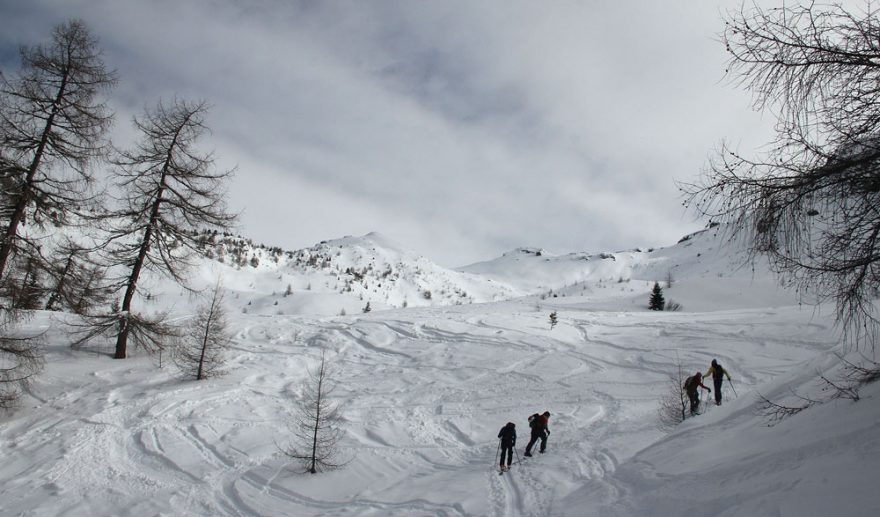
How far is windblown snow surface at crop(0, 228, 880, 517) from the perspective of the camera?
5.29 m

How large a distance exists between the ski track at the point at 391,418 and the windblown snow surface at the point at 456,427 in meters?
0.06

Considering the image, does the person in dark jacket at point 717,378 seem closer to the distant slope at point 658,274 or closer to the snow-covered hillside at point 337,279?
the distant slope at point 658,274

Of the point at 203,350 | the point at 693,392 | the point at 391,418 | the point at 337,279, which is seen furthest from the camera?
the point at 337,279

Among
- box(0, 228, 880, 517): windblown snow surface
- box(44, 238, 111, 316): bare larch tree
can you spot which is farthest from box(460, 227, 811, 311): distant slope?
box(44, 238, 111, 316): bare larch tree

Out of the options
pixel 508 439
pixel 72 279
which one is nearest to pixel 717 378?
pixel 508 439

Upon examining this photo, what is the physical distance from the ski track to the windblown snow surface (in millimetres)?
65

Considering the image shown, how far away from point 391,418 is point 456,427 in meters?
2.22

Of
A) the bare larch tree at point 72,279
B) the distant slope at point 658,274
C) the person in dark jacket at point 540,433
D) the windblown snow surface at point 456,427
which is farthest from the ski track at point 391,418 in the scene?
the distant slope at point 658,274

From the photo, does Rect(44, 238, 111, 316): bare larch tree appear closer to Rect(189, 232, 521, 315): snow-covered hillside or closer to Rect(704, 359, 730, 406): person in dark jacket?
Rect(189, 232, 521, 315): snow-covered hillside

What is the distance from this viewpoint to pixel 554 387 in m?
16.1

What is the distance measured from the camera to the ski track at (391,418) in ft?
29.2

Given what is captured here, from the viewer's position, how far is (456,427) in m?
13.1

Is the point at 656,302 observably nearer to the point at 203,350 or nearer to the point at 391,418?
the point at 391,418

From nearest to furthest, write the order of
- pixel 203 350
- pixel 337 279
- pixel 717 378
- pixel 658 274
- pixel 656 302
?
pixel 717 378 < pixel 203 350 < pixel 656 302 < pixel 337 279 < pixel 658 274
